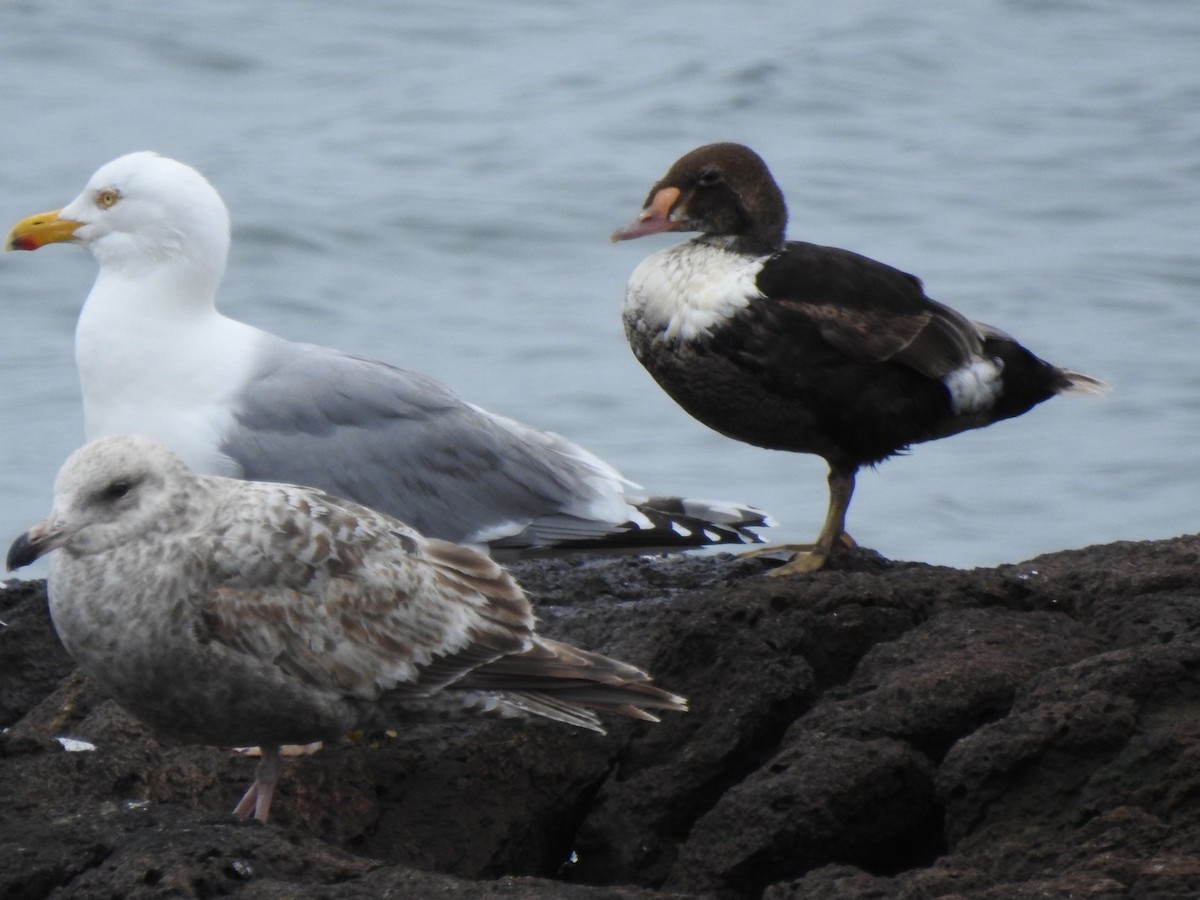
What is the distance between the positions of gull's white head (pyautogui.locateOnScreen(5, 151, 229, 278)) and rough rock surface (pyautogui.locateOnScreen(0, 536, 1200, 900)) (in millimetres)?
1297

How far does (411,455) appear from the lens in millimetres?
5762

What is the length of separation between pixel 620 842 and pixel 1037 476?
7158mm

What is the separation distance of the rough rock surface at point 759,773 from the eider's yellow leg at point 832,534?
0.65m

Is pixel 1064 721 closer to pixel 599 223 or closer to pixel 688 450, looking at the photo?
pixel 688 450

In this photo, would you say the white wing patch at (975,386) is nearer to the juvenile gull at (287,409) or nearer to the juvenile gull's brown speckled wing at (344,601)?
the juvenile gull at (287,409)

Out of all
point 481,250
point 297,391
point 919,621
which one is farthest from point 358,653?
point 481,250

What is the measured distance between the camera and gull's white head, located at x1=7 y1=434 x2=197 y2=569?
3881mm

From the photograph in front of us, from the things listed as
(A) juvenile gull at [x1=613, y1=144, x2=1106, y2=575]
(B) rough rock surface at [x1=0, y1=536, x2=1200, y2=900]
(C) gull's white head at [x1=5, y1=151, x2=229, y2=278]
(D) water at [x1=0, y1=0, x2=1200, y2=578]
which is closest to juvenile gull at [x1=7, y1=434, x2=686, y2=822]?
(B) rough rock surface at [x1=0, y1=536, x2=1200, y2=900]

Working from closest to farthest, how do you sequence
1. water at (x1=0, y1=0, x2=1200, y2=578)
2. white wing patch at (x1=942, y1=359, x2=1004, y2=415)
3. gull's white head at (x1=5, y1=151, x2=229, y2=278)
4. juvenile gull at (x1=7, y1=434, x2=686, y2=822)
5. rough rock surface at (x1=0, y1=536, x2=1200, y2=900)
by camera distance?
rough rock surface at (x1=0, y1=536, x2=1200, y2=900)
juvenile gull at (x1=7, y1=434, x2=686, y2=822)
white wing patch at (x1=942, y1=359, x2=1004, y2=415)
gull's white head at (x1=5, y1=151, x2=229, y2=278)
water at (x1=0, y1=0, x2=1200, y2=578)

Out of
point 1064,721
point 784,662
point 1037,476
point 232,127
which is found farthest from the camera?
point 232,127

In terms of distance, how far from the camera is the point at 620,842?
404 cm

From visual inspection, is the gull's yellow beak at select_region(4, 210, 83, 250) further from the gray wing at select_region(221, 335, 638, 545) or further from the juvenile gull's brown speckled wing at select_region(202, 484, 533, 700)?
the juvenile gull's brown speckled wing at select_region(202, 484, 533, 700)

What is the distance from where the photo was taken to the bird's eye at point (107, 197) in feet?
19.3

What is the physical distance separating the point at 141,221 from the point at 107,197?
13cm
